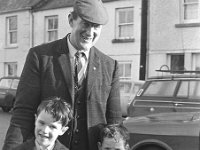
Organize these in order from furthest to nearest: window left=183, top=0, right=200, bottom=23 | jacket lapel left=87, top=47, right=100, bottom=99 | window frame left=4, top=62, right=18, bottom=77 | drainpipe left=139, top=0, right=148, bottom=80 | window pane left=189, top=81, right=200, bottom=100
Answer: window frame left=4, top=62, right=18, bottom=77 → drainpipe left=139, top=0, right=148, bottom=80 → window left=183, top=0, right=200, bottom=23 → window pane left=189, top=81, right=200, bottom=100 → jacket lapel left=87, top=47, right=100, bottom=99

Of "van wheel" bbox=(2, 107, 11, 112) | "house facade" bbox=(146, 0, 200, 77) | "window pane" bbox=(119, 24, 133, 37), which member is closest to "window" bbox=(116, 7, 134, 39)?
"window pane" bbox=(119, 24, 133, 37)

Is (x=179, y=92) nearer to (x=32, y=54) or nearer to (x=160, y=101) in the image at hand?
(x=160, y=101)

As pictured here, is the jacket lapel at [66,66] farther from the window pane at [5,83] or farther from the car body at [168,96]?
the window pane at [5,83]

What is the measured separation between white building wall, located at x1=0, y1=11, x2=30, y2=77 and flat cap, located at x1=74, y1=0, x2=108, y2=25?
19035 mm

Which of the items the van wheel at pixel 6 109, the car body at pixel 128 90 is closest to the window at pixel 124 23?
the car body at pixel 128 90

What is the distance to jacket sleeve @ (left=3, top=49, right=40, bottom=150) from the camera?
2.41 metres

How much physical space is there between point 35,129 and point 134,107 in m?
6.27

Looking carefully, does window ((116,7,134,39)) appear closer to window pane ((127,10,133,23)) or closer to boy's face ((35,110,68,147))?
window pane ((127,10,133,23))

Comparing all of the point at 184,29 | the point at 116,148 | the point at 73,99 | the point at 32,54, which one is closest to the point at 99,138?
the point at 116,148

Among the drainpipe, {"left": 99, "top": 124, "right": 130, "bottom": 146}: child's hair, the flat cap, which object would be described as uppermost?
the drainpipe

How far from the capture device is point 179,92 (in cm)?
821

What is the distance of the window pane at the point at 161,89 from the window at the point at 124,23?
903cm

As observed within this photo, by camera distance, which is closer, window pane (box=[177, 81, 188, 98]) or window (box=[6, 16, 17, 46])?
window pane (box=[177, 81, 188, 98])

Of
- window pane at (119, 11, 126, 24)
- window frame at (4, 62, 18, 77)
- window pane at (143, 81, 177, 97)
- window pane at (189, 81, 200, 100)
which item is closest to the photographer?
window pane at (189, 81, 200, 100)
